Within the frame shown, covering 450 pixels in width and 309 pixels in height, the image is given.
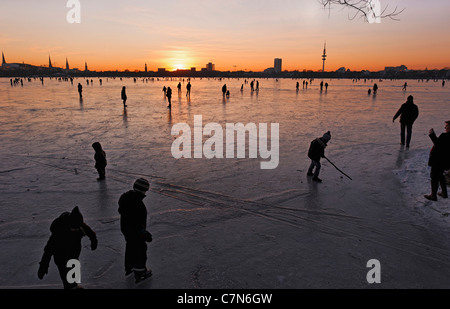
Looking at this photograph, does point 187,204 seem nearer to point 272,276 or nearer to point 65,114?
point 272,276

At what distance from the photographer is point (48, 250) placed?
305 cm

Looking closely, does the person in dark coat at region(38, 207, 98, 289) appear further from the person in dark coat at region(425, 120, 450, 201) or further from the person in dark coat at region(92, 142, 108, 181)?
the person in dark coat at region(425, 120, 450, 201)

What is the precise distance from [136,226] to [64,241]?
764mm

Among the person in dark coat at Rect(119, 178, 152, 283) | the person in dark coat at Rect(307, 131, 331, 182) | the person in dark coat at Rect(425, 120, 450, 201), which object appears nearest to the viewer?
the person in dark coat at Rect(119, 178, 152, 283)

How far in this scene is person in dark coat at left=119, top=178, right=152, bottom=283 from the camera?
3.26m

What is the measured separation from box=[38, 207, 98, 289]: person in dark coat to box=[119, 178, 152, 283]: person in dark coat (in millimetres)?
477

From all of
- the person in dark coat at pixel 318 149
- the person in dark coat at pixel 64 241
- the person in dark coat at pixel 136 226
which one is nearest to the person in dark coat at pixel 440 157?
the person in dark coat at pixel 318 149

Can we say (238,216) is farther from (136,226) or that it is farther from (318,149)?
(318,149)

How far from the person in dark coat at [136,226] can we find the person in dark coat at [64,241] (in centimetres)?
48

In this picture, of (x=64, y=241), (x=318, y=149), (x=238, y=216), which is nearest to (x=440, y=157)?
(x=318, y=149)

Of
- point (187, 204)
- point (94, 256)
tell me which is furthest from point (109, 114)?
point (94, 256)

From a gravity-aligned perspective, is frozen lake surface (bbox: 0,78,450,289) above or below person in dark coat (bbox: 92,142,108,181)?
below

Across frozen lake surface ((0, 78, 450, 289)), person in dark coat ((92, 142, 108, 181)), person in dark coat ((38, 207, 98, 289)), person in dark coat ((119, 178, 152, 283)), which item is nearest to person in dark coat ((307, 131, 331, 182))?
frozen lake surface ((0, 78, 450, 289))
